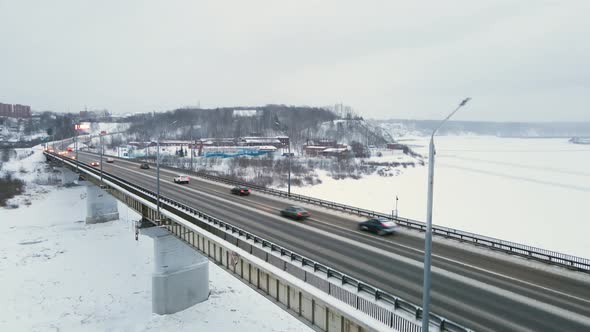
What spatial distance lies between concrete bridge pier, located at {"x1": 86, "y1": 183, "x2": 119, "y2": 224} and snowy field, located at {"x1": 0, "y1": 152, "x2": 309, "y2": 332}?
13.1 feet

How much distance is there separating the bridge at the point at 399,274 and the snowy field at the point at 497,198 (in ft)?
98.7

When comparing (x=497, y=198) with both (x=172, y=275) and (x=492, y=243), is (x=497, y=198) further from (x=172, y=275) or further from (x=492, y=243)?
(x=172, y=275)

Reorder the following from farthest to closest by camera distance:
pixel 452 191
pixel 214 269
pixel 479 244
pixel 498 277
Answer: pixel 452 191 < pixel 214 269 < pixel 479 244 < pixel 498 277

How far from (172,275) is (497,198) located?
69542 millimetres

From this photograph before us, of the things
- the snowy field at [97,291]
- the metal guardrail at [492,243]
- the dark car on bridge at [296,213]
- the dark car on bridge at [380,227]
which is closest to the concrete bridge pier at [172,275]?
the snowy field at [97,291]

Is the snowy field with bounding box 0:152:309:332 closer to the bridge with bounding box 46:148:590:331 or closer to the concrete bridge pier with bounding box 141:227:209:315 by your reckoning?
the concrete bridge pier with bounding box 141:227:209:315

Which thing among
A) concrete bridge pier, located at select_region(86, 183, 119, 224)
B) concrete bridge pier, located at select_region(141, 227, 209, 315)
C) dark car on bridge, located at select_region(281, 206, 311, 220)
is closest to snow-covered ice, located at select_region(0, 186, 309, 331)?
concrete bridge pier, located at select_region(141, 227, 209, 315)

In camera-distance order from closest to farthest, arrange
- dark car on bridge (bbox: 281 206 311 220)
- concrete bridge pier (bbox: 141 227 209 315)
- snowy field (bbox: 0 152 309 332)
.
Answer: dark car on bridge (bbox: 281 206 311 220) < snowy field (bbox: 0 152 309 332) < concrete bridge pier (bbox: 141 227 209 315)

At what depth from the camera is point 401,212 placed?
211ft

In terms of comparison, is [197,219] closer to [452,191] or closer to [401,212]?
[401,212]

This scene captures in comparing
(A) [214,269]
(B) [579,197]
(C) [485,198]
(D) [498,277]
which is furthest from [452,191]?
(D) [498,277]

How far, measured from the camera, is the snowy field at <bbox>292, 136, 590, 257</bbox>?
5188cm

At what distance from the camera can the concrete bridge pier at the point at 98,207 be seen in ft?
193

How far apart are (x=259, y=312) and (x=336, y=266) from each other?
16.0m
